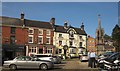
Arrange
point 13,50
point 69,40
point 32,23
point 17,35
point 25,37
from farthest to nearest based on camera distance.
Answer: point 69,40
point 32,23
point 25,37
point 17,35
point 13,50

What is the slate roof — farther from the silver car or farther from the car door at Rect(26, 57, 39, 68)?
the car door at Rect(26, 57, 39, 68)

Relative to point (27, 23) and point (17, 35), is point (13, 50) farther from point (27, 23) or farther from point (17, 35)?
Result: point (27, 23)

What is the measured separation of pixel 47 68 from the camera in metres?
26.9

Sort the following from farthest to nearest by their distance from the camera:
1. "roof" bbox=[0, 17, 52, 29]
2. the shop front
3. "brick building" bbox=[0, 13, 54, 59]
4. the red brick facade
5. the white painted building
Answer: the white painted building → "roof" bbox=[0, 17, 52, 29] → "brick building" bbox=[0, 13, 54, 59] → the red brick facade → the shop front

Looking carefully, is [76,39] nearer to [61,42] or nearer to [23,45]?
[61,42]

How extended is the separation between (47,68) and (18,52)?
124ft

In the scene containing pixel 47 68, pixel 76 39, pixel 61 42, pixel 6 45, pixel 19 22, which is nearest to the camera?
pixel 47 68

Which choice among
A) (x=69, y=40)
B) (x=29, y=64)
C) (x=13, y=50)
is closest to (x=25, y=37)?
(x=13, y=50)

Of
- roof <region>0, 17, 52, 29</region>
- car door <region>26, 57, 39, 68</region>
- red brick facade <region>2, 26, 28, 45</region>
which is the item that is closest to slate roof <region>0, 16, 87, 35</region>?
roof <region>0, 17, 52, 29</region>

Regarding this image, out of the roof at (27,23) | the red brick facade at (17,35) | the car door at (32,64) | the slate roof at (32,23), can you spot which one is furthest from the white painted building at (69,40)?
the car door at (32,64)

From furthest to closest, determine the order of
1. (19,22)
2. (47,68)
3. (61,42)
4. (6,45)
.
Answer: (61,42), (19,22), (6,45), (47,68)

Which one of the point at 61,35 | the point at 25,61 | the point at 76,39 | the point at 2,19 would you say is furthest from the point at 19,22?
the point at 25,61

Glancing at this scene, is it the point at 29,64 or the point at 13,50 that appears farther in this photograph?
the point at 13,50

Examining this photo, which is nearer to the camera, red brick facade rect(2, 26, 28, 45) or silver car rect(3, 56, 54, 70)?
silver car rect(3, 56, 54, 70)
